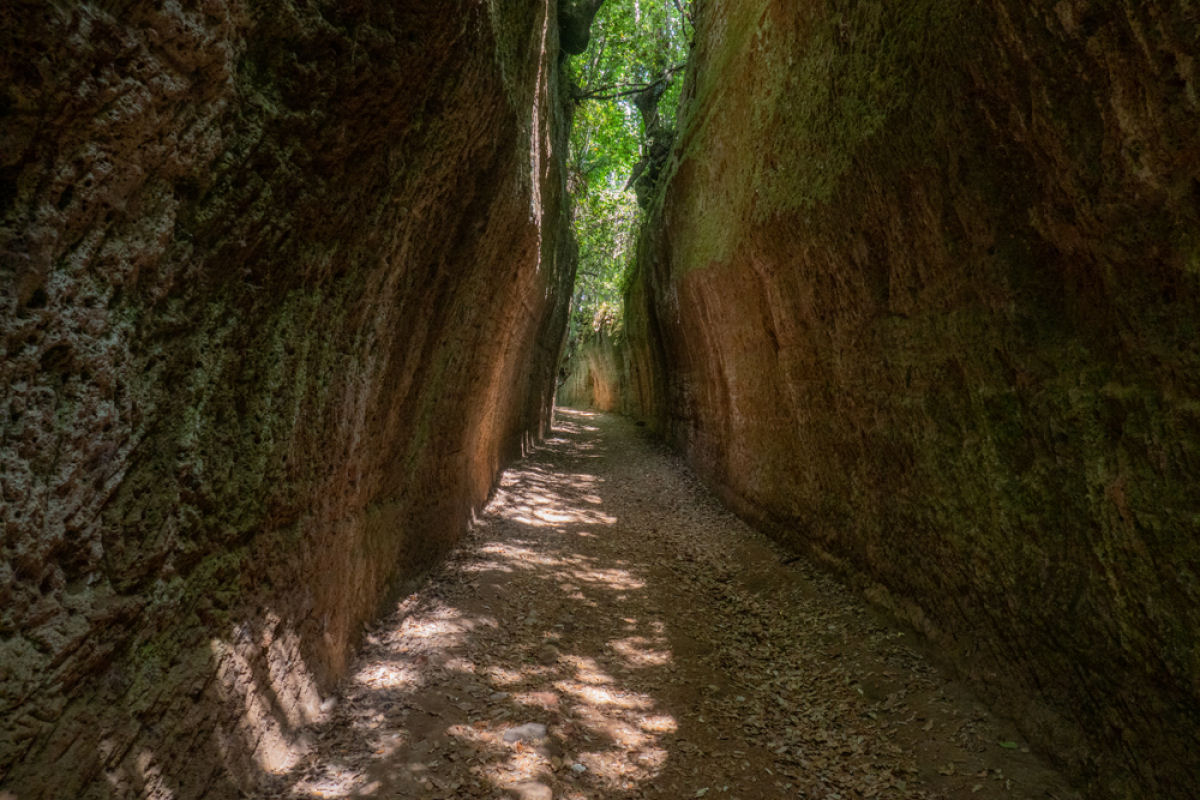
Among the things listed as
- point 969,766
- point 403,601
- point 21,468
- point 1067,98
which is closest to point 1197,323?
point 1067,98

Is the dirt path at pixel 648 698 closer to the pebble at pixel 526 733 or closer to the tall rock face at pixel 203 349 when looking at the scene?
the pebble at pixel 526 733

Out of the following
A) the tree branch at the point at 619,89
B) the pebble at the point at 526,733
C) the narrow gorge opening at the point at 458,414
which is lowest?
the pebble at the point at 526,733

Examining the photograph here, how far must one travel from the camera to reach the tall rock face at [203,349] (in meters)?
2.09

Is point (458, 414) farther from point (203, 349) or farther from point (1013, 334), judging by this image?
point (1013, 334)

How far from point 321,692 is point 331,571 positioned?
81 cm

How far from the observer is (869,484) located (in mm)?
6012

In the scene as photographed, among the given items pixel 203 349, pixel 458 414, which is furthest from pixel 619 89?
pixel 203 349

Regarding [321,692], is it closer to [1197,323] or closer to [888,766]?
[888,766]

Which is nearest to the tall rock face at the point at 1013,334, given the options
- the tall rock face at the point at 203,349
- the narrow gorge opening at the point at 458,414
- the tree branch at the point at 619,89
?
the narrow gorge opening at the point at 458,414

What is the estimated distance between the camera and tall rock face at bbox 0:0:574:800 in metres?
2.09

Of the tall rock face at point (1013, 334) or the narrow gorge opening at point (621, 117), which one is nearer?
the tall rock face at point (1013, 334)

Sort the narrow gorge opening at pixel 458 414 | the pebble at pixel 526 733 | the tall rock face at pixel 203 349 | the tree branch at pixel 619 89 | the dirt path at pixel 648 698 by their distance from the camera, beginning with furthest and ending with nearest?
the tree branch at pixel 619 89 < the pebble at pixel 526 733 < the dirt path at pixel 648 698 < the narrow gorge opening at pixel 458 414 < the tall rock face at pixel 203 349

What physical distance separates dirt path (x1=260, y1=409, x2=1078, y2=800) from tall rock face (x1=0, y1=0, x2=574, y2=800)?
0.58 metres

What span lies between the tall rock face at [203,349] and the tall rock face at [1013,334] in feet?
10.7
